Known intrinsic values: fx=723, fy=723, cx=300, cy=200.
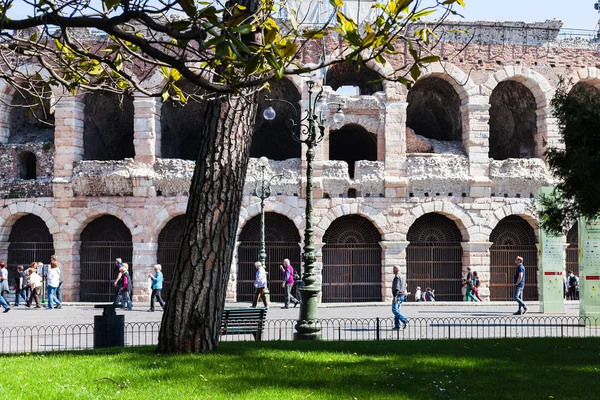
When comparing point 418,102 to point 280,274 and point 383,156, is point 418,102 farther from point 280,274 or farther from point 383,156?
point 280,274

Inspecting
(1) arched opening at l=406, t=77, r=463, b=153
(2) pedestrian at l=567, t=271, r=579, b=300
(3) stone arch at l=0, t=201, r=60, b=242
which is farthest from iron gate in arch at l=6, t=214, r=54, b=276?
(2) pedestrian at l=567, t=271, r=579, b=300

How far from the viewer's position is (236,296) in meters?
23.6

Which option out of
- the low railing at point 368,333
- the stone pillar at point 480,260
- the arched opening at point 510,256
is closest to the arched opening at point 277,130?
the stone pillar at point 480,260

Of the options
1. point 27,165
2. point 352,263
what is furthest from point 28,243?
point 352,263

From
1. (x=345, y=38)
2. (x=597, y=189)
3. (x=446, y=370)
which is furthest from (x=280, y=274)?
(x=345, y=38)

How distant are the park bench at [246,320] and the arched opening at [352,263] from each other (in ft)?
36.6

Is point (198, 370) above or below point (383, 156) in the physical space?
below

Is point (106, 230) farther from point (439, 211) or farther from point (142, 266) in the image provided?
point (439, 211)

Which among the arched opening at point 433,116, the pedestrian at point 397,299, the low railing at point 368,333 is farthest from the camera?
the arched opening at point 433,116

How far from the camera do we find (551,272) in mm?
17656

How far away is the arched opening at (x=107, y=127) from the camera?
81.5 feet

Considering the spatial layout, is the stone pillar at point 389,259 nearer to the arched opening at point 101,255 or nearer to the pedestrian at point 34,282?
the arched opening at point 101,255

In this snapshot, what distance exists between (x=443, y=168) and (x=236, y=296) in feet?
26.0

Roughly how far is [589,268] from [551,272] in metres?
1.97
